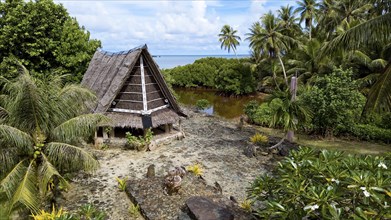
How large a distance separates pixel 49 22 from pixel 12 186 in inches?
461

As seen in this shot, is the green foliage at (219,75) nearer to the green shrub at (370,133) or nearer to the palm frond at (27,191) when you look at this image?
the green shrub at (370,133)

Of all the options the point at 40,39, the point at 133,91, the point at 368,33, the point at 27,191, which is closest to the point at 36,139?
the point at 27,191

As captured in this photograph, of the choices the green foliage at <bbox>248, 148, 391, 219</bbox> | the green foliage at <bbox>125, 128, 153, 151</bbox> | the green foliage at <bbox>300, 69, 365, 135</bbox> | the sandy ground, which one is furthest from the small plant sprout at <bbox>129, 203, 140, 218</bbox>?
the green foliage at <bbox>300, 69, 365, 135</bbox>

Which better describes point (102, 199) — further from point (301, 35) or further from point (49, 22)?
point (301, 35)

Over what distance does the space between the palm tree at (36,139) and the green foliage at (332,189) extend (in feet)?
18.0

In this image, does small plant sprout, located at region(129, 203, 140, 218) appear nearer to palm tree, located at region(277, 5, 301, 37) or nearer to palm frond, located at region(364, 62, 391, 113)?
palm frond, located at region(364, 62, 391, 113)

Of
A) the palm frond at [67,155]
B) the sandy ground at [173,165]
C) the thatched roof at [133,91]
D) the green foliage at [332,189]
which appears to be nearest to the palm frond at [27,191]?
the palm frond at [67,155]

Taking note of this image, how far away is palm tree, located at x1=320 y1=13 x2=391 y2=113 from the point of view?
8367 millimetres

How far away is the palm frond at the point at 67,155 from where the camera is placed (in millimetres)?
7398

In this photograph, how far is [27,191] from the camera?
21.5ft

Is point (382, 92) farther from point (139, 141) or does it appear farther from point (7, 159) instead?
point (7, 159)

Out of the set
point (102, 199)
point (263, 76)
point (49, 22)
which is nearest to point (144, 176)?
point (102, 199)

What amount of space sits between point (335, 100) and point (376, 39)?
258 inches

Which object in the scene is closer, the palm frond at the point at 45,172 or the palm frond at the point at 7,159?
the palm frond at the point at 45,172
